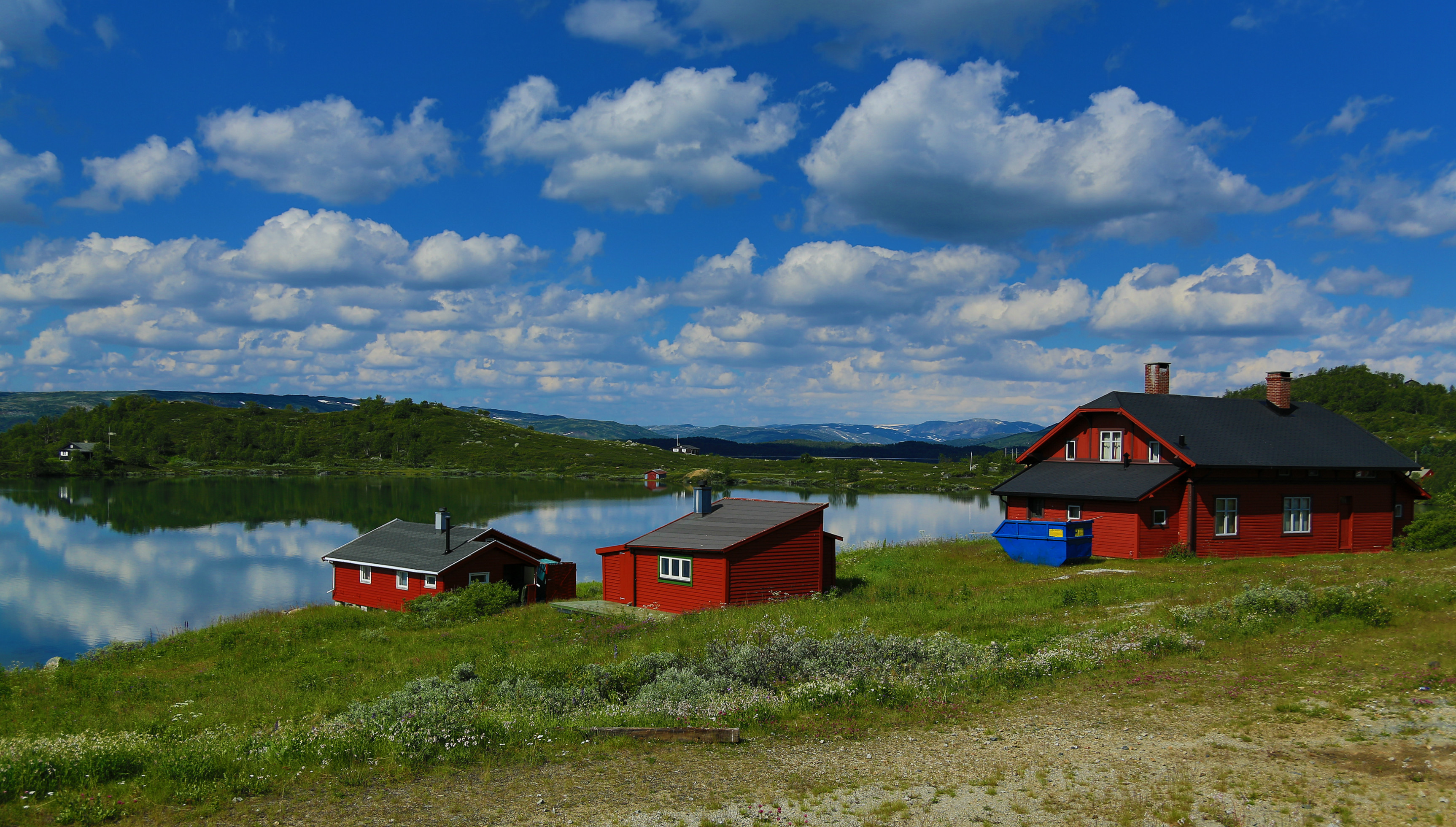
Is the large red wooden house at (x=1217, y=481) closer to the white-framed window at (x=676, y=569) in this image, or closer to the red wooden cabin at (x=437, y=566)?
the white-framed window at (x=676, y=569)

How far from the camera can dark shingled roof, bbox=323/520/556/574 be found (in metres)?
38.8

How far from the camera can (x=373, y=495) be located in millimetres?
131875

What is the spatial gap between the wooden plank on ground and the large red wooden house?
29.1m

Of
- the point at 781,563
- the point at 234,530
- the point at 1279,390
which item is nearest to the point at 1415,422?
the point at 1279,390

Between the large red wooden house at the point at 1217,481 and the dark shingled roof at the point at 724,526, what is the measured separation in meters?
13.2

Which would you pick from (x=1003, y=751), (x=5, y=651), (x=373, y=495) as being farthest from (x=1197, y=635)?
(x=373, y=495)

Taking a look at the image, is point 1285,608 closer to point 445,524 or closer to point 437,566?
point 437,566

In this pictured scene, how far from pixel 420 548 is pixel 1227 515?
123 feet

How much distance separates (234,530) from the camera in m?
84.1

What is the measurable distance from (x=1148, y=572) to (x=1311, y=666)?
17191 mm

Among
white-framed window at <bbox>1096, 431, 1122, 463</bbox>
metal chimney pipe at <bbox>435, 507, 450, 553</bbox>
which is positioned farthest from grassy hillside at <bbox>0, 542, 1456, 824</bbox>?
white-framed window at <bbox>1096, 431, 1122, 463</bbox>

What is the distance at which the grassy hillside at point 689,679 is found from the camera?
38.3ft

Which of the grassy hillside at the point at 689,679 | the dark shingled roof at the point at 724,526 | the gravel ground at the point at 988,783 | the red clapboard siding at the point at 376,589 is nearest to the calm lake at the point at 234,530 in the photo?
the red clapboard siding at the point at 376,589

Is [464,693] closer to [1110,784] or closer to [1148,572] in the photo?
[1110,784]
